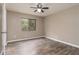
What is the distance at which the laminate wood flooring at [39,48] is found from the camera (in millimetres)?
2051

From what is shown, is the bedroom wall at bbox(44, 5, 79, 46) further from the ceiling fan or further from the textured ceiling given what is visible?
the ceiling fan

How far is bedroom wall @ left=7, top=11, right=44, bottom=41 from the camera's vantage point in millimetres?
2086

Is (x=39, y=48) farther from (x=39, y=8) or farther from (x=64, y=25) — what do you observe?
(x=39, y=8)

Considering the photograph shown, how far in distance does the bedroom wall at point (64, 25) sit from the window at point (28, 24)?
28 centimetres

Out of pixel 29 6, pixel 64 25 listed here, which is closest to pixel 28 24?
pixel 29 6

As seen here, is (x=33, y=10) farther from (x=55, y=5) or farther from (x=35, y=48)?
(x=35, y=48)

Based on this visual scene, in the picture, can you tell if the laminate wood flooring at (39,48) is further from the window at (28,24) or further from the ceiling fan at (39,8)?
the ceiling fan at (39,8)

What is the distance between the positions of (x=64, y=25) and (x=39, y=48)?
2.44 ft

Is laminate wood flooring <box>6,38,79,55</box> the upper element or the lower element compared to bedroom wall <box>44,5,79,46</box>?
lower

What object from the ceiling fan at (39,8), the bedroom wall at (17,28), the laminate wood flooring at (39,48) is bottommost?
the laminate wood flooring at (39,48)

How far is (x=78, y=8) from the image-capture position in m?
2.02

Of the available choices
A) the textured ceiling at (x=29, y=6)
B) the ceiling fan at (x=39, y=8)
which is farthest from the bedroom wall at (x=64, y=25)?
the ceiling fan at (x=39, y=8)

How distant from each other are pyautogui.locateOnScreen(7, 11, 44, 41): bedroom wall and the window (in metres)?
0.07

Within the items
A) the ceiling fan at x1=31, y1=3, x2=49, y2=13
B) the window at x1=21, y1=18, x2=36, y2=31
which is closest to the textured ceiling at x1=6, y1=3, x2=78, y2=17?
the ceiling fan at x1=31, y1=3, x2=49, y2=13
